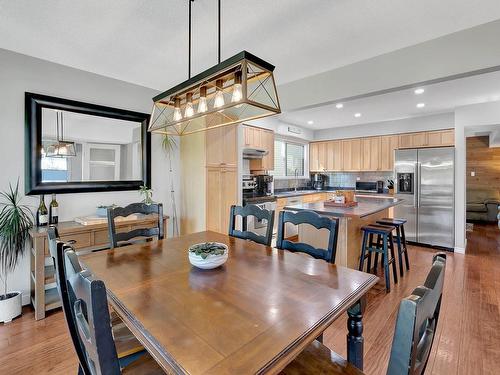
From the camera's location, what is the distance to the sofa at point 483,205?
696 centimetres

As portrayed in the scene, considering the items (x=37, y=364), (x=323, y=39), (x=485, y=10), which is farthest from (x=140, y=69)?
(x=485, y=10)

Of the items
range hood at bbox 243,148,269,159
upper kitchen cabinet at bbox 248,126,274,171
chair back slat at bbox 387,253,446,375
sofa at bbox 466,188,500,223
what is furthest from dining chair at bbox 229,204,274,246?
sofa at bbox 466,188,500,223

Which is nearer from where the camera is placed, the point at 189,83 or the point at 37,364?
the point at 189,83

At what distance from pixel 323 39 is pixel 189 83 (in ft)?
4.49

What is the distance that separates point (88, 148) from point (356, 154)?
549cm

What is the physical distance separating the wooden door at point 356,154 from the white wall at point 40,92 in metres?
4.85

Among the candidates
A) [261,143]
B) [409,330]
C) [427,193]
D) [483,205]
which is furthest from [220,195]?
[483,205]

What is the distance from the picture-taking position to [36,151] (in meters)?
2.65

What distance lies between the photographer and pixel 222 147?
381 cm

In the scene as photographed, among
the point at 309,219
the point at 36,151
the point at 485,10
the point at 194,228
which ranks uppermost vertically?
the point at 485,10

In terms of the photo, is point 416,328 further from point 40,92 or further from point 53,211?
point 40,92

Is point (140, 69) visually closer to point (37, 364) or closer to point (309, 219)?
point (309, 219)

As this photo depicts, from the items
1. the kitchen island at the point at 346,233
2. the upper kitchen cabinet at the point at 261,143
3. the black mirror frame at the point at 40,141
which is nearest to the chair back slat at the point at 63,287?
the black mirror frame at the point at 40,141

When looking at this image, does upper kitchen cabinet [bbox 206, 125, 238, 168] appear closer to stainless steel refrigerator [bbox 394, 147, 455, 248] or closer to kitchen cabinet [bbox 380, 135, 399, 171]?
stainless steel refrigerator [bbox 394, 147, 455, 248]
